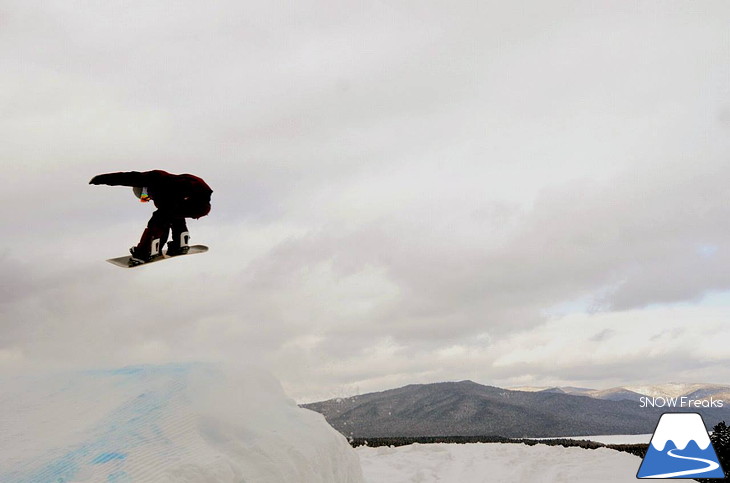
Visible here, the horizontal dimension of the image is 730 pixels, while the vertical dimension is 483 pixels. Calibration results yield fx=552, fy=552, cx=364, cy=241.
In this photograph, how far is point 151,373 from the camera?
705 cm

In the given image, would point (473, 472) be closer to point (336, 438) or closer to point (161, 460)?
point (336, 438)

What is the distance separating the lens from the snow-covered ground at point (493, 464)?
15.9 metres

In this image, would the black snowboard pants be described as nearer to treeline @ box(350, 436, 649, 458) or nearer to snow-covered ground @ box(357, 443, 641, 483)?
snow-covered ground @ box(357, 443, 641, 483)

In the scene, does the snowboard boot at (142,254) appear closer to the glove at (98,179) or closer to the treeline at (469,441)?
the glove at (98,179)

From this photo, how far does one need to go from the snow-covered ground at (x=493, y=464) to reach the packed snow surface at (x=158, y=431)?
9.53m

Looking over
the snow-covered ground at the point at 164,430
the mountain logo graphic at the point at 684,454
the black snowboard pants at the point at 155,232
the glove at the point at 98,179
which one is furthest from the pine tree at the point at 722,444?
the glove at the point at 98,179

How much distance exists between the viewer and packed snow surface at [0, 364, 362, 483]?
16.0 ft

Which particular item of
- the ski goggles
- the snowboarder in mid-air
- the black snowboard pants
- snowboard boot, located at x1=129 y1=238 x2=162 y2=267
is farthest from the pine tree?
the ski goggles

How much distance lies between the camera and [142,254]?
957 cm

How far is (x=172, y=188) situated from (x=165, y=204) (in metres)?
0.31

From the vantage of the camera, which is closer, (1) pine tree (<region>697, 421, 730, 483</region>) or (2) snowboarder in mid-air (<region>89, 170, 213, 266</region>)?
(2) snowboarder in mid-air (<region>89, 170, 213, 266</region>)

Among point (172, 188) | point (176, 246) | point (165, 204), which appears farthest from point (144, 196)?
point (176, 246)

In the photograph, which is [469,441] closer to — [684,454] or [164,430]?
[684,454]

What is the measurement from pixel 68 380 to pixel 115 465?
2.50 m
